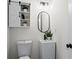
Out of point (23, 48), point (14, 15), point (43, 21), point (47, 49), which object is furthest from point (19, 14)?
point (47, 49)

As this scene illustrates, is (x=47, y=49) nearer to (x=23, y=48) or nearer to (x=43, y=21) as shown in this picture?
(x=23, y=48)

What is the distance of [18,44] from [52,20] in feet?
4.42

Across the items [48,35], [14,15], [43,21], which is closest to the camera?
[14,15]

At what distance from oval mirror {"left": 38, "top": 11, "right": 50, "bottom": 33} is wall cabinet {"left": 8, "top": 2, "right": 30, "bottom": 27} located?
1.35 feet

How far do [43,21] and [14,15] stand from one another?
98 cm

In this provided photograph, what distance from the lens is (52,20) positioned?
2.84m

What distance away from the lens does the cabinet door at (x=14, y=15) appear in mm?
2361

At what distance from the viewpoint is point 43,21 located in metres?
2.86

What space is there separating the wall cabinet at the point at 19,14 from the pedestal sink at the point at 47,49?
0.81 meters

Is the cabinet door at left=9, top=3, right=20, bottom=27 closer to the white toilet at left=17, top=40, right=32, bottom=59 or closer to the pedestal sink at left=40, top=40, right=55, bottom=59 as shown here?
the white toilet at left=17, top=40, right=32, bottom=59

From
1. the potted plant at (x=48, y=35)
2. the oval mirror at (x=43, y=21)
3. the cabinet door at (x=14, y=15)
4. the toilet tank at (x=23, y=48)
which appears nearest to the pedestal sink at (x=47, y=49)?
the potted plant at (x=48, y=35)

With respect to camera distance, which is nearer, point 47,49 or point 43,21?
point 47,49

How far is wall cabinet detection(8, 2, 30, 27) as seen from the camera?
2369 mm
